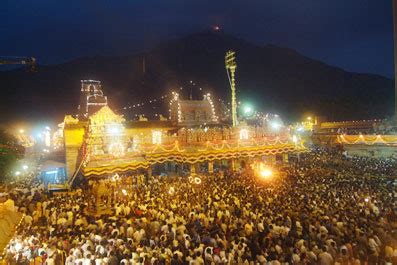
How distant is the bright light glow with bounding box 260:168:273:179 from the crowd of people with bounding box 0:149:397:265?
364 cm

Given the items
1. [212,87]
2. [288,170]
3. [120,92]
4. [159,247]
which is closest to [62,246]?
[159,247]

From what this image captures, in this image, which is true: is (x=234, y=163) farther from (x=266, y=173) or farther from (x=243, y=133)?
(x=266, y=173)

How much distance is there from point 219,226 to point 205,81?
83.0 metres

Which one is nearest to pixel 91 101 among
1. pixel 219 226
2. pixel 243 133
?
pixel 243 133

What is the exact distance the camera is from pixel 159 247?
9844mm

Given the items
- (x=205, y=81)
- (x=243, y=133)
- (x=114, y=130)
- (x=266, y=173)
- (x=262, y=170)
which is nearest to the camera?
(x=266, y=173)

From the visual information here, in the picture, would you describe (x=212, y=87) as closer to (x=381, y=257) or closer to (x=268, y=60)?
(x=268, y=60)

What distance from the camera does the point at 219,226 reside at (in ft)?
37.7

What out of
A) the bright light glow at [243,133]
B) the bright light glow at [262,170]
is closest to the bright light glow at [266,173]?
the bright light glow at [262,170]

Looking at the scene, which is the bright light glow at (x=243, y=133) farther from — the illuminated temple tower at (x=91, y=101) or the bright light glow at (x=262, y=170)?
the illuminated temple tower at (x=91, y=101)

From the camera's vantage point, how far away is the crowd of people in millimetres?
8906

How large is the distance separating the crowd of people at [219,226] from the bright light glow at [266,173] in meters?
3.64

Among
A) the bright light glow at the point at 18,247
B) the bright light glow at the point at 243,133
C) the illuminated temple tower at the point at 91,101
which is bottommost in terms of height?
the bright light glow at the point at 18,247

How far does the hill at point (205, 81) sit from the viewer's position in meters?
59.0
